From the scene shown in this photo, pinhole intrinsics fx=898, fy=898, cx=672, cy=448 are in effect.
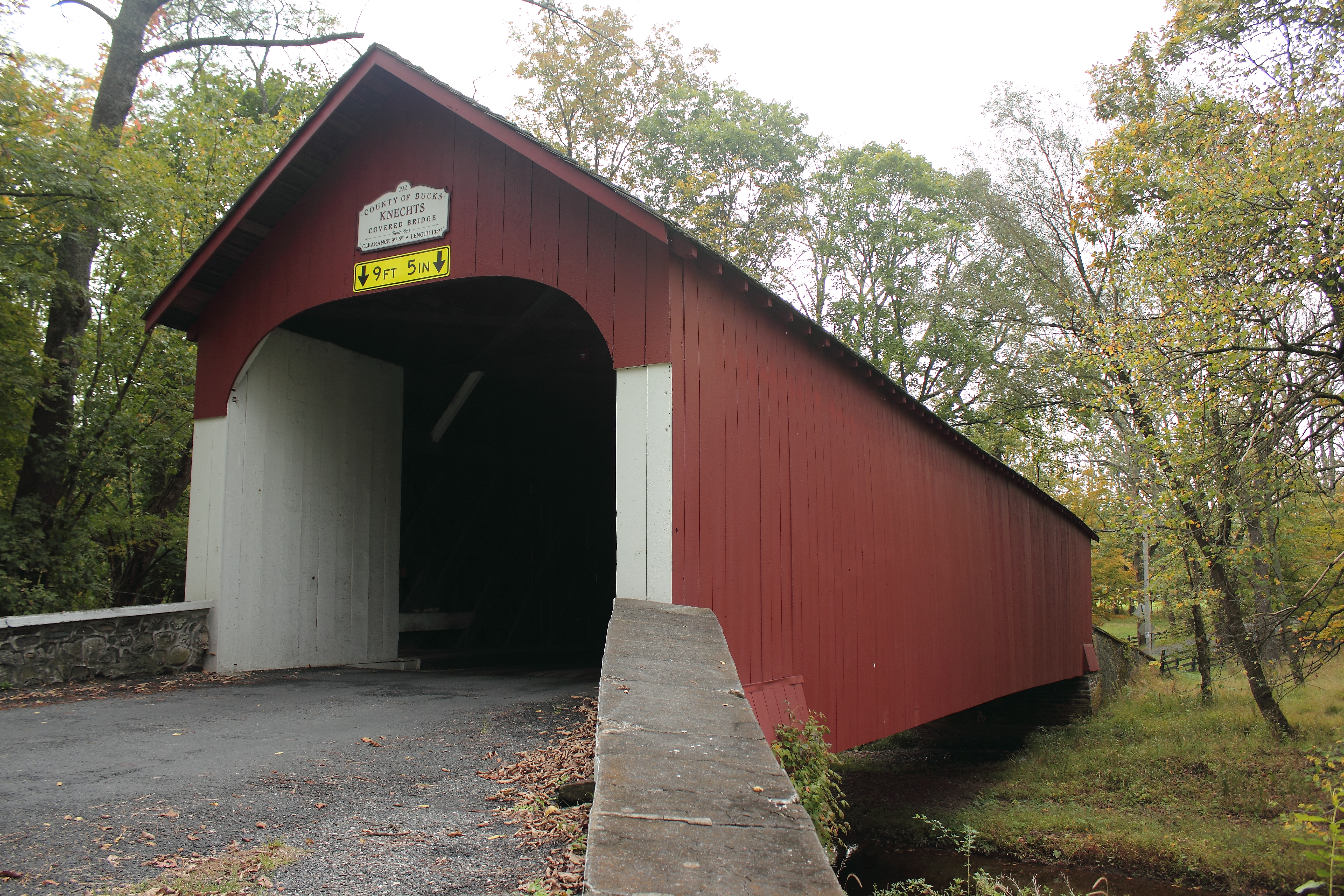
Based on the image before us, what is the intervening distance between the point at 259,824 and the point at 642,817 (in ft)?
5.72

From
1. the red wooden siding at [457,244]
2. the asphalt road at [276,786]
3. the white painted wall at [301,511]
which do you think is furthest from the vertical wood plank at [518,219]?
the asphalt road at [276,786]

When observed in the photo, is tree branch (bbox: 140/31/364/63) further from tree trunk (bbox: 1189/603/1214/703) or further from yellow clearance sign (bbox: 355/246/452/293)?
tree trunk (bbox: 1189/603/1214/703)

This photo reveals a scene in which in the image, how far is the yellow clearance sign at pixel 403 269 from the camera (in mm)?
6277

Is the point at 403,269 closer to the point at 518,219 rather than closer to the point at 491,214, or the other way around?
the point at 491,214

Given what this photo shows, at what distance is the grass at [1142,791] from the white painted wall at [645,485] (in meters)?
6.83

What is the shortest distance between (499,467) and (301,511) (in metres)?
3.55

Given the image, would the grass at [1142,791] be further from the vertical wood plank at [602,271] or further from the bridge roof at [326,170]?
the vertical wood plank at [602,271]

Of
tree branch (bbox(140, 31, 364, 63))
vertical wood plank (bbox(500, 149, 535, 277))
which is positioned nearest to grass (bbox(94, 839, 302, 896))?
vertical wood plank (bbox(500, 149, 535, 277))

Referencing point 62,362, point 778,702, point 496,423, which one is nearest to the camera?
point 778,702

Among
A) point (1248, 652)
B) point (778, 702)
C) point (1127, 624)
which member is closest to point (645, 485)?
point (778, 702)

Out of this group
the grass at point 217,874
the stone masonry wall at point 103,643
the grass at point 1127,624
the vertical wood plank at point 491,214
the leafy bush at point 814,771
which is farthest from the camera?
the grass at point 1127,624

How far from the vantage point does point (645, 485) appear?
5.12 metres

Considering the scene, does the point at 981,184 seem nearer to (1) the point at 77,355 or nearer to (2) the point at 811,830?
(1) the point at 77,355

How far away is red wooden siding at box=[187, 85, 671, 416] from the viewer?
17.7 feet
